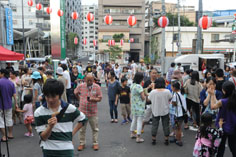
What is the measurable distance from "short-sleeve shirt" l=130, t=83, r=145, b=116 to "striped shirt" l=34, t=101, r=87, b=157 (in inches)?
122

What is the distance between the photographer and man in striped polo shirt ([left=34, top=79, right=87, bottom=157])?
89.8 inches

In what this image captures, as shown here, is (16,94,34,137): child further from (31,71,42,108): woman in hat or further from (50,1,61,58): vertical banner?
(50,1,61,58): vertical banner

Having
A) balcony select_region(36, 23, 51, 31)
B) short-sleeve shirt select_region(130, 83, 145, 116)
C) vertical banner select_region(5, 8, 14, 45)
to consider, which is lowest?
short-sleeve shirt select_region(130, 83, 145, 116)

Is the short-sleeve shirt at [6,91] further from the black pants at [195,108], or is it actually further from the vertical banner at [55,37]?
the vertical banner at [55,37]

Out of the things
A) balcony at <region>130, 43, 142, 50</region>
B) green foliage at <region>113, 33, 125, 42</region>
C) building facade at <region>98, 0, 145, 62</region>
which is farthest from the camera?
balcony at <region>130, 43, 142, 50</region>

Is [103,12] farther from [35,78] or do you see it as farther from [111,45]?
[35,78]

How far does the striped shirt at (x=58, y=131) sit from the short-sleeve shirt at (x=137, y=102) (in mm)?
3111

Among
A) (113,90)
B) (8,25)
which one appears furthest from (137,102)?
(8,25)

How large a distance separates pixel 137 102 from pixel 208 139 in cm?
206

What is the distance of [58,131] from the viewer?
2404 millimetres

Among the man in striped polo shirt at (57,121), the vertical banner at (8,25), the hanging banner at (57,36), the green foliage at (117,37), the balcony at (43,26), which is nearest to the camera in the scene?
the man in striped polo shirt at (57,121)

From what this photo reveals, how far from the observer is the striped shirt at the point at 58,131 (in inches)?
93.7

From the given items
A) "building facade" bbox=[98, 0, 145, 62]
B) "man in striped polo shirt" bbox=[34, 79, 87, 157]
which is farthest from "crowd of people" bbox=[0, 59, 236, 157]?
"building facade" bbox=[98, 0, 145, 62]

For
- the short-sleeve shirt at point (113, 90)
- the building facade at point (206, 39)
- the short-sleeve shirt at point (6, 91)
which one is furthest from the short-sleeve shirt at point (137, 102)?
the building facade at point (206, 39)
